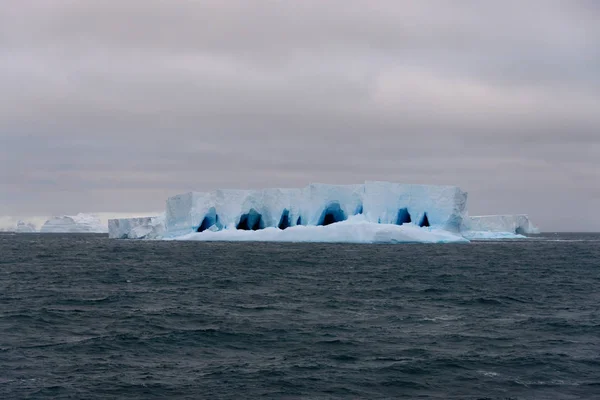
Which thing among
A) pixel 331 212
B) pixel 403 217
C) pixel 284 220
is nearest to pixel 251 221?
pixel 284 220

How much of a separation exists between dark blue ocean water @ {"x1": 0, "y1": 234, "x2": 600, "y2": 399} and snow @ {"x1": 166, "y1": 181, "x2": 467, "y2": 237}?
66.0 ft

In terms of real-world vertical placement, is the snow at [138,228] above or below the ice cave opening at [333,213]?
below

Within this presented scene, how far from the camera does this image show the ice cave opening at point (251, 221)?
170 feet

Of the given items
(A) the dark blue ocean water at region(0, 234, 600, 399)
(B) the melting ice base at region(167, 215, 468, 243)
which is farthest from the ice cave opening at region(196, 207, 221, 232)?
(A) the dark blue ocean water at region(0, 234, 600, 399)

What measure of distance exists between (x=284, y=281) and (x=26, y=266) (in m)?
12.6

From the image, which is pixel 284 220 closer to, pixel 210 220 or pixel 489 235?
pixel 210 220

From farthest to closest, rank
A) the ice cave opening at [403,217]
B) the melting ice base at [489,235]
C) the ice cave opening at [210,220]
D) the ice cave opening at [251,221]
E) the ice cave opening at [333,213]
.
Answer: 1. the melting ice base at [489,235]
2. the ice cave opening at [251,221]
3. the ice cave opening at [210,220]
4. the ice cave opening at [333,213]
5. the ice cave opening at [403,217]

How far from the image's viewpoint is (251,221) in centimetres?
5331

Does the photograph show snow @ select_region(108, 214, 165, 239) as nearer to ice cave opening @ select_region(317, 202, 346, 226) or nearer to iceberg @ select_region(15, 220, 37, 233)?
ice cave opening @ select_region(317, 202, 346, 226)

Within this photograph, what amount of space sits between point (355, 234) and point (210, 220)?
34.9ft

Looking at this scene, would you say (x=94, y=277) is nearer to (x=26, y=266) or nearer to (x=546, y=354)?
(x=26, y=266)

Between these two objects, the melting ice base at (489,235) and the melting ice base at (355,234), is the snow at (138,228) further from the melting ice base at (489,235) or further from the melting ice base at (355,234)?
the melting ice base at (489,235)

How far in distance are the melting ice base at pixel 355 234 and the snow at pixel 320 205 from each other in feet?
2.55

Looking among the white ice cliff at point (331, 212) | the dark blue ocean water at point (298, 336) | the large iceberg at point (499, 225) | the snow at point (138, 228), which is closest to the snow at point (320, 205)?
the white ice cliff at point (331, 212)
